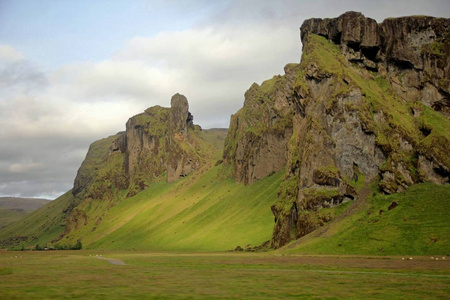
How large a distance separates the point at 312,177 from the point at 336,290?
403ft

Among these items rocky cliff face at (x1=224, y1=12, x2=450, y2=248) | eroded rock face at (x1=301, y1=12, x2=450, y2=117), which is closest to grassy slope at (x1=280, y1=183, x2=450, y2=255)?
rocky cliff face at (x1=224, y1=12, x2=450, y2=248)

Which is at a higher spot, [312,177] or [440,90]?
[440,90]

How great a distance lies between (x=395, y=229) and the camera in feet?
412

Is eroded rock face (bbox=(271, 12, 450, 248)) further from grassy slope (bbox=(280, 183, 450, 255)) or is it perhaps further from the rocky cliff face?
grassy slope (bbox=(280, 183, 450, 255))

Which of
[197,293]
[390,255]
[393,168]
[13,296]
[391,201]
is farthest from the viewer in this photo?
[393,168]

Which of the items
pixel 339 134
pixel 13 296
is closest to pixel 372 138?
pixel 339 134

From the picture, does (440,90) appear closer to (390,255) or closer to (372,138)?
(372,138)

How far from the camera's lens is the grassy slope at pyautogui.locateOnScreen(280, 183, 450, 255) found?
115556 mm

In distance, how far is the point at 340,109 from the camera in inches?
6850

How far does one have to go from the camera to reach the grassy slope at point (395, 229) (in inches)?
4549

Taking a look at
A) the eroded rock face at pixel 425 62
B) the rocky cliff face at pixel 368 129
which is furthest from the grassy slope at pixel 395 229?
the eroded rock face at pixel 425 62

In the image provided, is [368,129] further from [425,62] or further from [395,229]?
[425,62]

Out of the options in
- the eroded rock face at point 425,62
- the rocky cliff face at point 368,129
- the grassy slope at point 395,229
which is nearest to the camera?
the grassy slope at point 395,229

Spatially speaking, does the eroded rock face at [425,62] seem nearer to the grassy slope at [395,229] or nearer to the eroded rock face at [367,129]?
the eroded rock face at [367,129]
